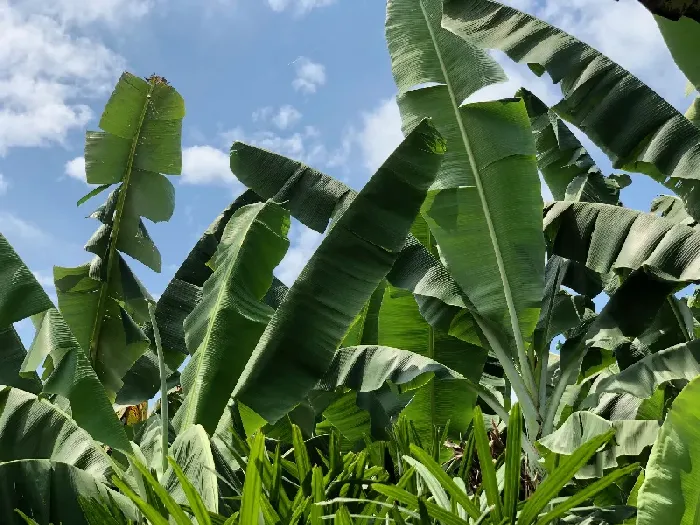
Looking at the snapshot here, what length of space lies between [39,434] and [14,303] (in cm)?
69

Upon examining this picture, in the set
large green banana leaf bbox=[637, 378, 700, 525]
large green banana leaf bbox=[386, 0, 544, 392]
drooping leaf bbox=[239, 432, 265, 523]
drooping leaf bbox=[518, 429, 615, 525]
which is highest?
large green banana leaf bbox=[386, 0, 544, 392]

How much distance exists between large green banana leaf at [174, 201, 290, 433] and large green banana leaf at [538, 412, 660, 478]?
1557 millimetres

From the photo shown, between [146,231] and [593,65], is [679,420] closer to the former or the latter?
[593,65]

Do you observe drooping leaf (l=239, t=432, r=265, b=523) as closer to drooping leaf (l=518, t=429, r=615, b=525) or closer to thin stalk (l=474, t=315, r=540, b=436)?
drooping leaf (l=518, t=429, r=615, b=525)

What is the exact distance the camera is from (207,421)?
3.49 m

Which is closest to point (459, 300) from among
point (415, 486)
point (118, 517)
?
point (415, 486)

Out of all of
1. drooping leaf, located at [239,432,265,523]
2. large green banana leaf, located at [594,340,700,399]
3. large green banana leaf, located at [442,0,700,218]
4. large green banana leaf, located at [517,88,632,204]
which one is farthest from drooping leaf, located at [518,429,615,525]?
large green banana leaf, located at [517,88,632,204]

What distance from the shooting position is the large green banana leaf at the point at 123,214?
5.09 meters

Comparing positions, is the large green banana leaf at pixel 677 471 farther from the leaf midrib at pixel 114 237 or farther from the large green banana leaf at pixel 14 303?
the leaf midrib at pixel 114 237

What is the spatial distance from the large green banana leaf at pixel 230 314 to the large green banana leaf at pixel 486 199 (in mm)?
941

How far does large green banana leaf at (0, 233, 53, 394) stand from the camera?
3635 millimetres

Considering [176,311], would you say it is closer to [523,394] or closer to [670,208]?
[523,394]

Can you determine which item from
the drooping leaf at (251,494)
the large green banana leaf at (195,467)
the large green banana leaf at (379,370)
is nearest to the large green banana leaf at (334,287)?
the large green banana leaf at (195,467)

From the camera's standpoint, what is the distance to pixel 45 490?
2.83 metres
